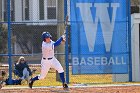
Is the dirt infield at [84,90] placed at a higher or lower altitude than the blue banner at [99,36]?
lower

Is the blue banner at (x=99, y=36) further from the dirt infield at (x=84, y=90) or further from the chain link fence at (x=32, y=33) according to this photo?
the dirt infield at (x=84, y=90)

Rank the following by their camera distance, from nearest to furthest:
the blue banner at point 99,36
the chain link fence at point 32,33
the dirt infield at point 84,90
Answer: the dirt infield at point 84,90, the blue banner at point 99,36, the chain link fence at point 32,33

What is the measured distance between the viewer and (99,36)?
16.9 meters

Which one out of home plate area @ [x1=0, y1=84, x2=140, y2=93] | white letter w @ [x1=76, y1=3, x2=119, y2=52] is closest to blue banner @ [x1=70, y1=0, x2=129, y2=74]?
white letter w @ [x1=76, y1=3, x2=119, y2=52]

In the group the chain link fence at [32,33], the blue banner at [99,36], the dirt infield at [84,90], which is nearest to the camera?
the dirt infield at [84,90]

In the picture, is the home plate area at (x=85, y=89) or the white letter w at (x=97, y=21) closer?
the home plate area at (x=85, y=89)

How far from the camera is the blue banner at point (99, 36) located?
55.0 ft

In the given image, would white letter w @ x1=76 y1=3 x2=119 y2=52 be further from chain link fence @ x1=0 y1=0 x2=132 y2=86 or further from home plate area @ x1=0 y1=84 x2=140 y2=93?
home plate area @ x1=0 y1=84 x2=140 y2=93

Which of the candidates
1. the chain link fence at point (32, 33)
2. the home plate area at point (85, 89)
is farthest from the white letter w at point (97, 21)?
the home plate area at point (85, 89)

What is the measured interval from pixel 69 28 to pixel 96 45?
1126mm

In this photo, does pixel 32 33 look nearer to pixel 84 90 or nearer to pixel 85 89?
pixel 85 89

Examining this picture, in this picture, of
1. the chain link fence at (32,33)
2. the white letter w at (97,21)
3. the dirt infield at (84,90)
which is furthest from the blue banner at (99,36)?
the dirt infield at (84,90)

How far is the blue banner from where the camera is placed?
55.0 ft

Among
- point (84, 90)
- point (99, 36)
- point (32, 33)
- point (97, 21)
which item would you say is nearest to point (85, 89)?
point (84, 90)
